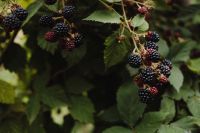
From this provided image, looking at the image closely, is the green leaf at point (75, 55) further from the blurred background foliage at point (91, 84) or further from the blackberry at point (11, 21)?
the blackberry at point (11, 21)

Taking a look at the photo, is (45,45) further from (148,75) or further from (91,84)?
(148,75)

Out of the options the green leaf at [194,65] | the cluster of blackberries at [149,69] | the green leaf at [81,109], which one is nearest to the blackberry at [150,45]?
the cluster of blackberries at [149,69]

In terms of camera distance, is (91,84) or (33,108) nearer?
(33,108)

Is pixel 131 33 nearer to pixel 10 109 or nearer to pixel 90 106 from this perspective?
pixel 90 106

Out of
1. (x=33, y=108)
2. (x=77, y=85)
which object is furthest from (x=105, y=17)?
(x=33, y=108)

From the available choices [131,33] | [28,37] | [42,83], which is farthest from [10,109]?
[131,33]

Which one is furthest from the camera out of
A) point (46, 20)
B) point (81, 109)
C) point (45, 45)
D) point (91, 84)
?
point (91, 84)
